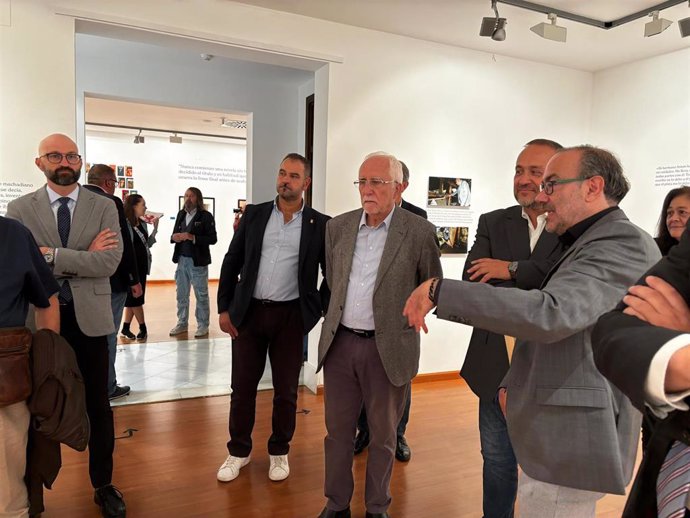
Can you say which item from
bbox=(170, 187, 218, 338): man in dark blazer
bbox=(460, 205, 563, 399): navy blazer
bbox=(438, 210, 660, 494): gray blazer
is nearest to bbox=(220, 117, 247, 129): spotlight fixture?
bbox=(170, 187, 218, 338): man in dark blazer

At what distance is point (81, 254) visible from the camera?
2.38m

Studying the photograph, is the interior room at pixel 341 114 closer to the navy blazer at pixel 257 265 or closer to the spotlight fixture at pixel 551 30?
the spotlight fixture at pixel 551 30

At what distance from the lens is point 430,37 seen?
15.3 feet

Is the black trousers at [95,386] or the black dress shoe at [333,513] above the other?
the black trousers at [95,386]

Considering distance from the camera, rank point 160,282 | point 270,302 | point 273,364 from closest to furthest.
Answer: point 270,302 → point 273,364 → point 160,282

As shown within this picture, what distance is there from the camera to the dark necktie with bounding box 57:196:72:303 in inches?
96.0

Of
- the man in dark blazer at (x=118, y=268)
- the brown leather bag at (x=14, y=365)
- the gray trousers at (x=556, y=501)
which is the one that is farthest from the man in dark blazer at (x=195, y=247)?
the gray trousers at (x=556, y=501)

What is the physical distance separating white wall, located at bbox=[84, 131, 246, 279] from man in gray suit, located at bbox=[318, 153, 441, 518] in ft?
34.3

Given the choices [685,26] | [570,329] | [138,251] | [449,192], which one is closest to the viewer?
[570,329]

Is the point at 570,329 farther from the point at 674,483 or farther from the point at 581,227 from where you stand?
the point at 674,483

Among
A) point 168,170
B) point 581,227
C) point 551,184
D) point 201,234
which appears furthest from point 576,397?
point 168,170

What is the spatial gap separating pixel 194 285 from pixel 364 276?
450 centimetres

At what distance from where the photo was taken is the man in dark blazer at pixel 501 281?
213 centimetres

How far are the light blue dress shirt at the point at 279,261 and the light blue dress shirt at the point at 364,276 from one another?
0.64 meters
